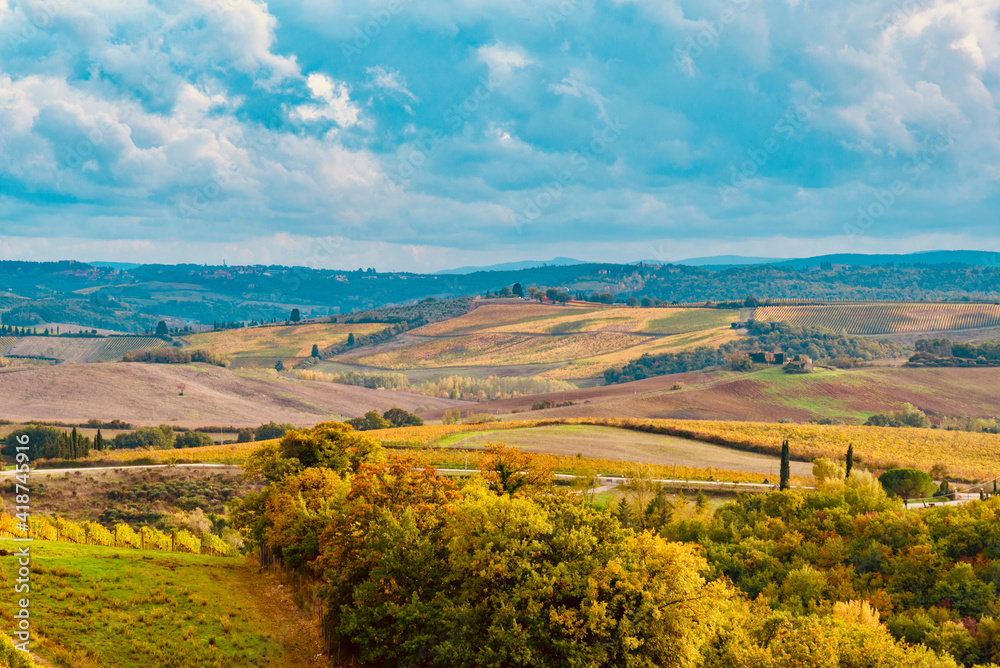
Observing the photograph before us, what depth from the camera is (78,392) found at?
172 meters

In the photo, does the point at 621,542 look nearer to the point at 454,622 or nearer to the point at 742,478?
A: the point at 454,622

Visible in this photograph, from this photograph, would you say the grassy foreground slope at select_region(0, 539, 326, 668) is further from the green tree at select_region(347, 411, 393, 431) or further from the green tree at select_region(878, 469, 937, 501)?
the green tree at select_region(347, 411, 393, 431)

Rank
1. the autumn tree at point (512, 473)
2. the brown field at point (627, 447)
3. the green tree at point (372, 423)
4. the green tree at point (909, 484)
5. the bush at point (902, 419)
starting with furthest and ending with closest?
the green tree at point (372, 423) < the bush at point (902, 419) < the brown field at point (627, 447) < the green tree at point (909, 484) < the autumn tree at point (512, 473)

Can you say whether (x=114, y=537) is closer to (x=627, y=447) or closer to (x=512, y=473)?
(x=512, y=473)

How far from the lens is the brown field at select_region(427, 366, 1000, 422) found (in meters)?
146

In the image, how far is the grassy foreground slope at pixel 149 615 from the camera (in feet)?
93.2

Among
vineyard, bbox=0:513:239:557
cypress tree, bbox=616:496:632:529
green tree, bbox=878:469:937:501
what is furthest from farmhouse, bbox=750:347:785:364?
vineyard, bbox=0:513:239:557

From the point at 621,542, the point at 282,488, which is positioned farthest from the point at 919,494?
the point at 282,488

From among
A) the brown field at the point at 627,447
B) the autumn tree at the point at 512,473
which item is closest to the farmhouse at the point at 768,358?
the brown field at the point at 627,447

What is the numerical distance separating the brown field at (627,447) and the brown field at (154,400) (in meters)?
70.2

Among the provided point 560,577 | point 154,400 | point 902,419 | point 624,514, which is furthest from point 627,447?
point 154,400

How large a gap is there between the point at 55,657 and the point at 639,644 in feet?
64.4

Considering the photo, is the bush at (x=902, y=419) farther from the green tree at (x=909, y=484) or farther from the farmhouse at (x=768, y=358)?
the green tree at (x=909, y=484)

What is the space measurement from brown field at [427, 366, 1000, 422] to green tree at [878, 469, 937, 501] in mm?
67896
